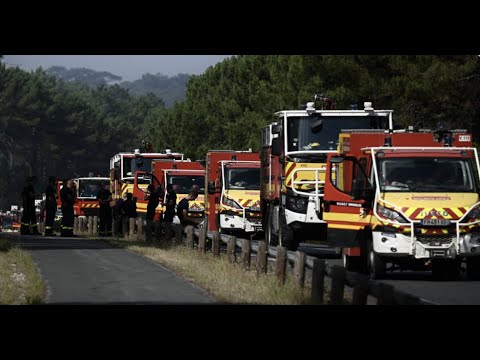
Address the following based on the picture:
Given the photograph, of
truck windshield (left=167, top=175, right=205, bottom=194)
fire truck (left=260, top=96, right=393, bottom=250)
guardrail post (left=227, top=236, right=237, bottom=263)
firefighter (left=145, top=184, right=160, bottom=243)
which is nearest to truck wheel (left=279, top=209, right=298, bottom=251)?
fire truck (left=260, top=96, right=393, bottom=250)

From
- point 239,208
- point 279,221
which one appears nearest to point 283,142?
point 279,221

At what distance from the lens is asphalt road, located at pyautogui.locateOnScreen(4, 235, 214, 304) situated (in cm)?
1923

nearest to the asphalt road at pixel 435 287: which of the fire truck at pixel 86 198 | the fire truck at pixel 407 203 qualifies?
the fire truck at pixel 407 203

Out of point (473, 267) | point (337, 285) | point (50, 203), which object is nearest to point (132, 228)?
point (50, 203)

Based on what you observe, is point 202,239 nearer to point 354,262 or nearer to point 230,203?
point 354,262

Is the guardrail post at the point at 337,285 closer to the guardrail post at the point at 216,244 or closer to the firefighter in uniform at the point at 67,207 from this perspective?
the guardrail post at the point at 216,244

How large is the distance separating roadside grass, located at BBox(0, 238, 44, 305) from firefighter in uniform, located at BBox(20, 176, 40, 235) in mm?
8380

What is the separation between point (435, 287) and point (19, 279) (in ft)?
22.8

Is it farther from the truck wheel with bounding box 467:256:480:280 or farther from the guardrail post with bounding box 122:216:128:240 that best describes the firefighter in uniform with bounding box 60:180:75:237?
the truck wheel with bounding box 467:256:480:280

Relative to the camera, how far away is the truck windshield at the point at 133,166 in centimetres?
4894
